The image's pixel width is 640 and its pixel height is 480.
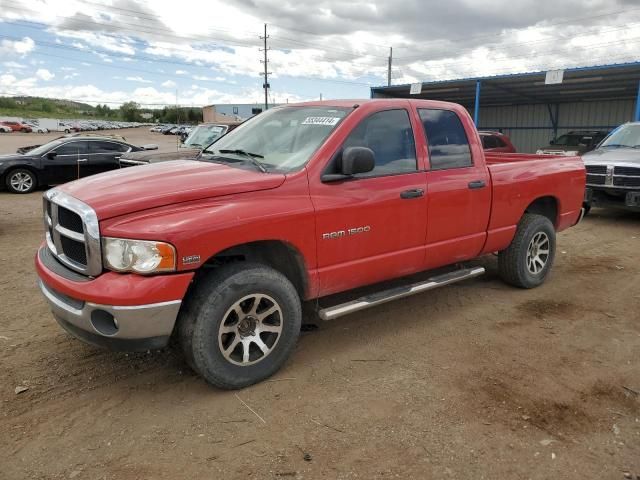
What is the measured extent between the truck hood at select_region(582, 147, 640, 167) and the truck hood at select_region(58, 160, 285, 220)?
7.84m

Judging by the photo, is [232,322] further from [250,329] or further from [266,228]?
[266,228]

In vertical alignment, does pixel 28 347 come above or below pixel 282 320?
below

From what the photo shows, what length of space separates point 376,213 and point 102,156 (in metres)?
11.4

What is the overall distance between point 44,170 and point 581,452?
1317 cm

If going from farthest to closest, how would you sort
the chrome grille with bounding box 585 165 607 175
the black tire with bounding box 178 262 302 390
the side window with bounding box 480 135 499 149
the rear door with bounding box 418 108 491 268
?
the side window with bounding box 480 135 499 149 → the chrome grille with bounding box 585 165 607 175 → the rear door with bounding box 418 108 491 268 → the black tire with bounding box 178 262 302 390

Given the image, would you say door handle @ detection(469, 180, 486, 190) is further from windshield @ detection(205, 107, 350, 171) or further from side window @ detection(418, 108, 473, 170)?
windshield @ detection(205, 107, 350, 171)

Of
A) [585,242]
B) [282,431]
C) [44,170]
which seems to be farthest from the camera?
[44,170]

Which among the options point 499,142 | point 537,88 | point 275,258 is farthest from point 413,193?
point 537,88

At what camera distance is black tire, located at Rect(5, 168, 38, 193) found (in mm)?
12555

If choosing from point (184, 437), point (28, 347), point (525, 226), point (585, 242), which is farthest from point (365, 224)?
point (585, 242)

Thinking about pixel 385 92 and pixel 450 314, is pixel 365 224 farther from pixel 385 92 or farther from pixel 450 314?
pixel 385 92

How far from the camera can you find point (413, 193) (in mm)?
4266

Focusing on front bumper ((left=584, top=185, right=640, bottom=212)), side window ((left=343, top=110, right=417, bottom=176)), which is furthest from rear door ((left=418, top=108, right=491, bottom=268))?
front bumper ((left=584, top=185, right=640, bottom=212))

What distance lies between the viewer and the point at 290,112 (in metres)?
4.55
